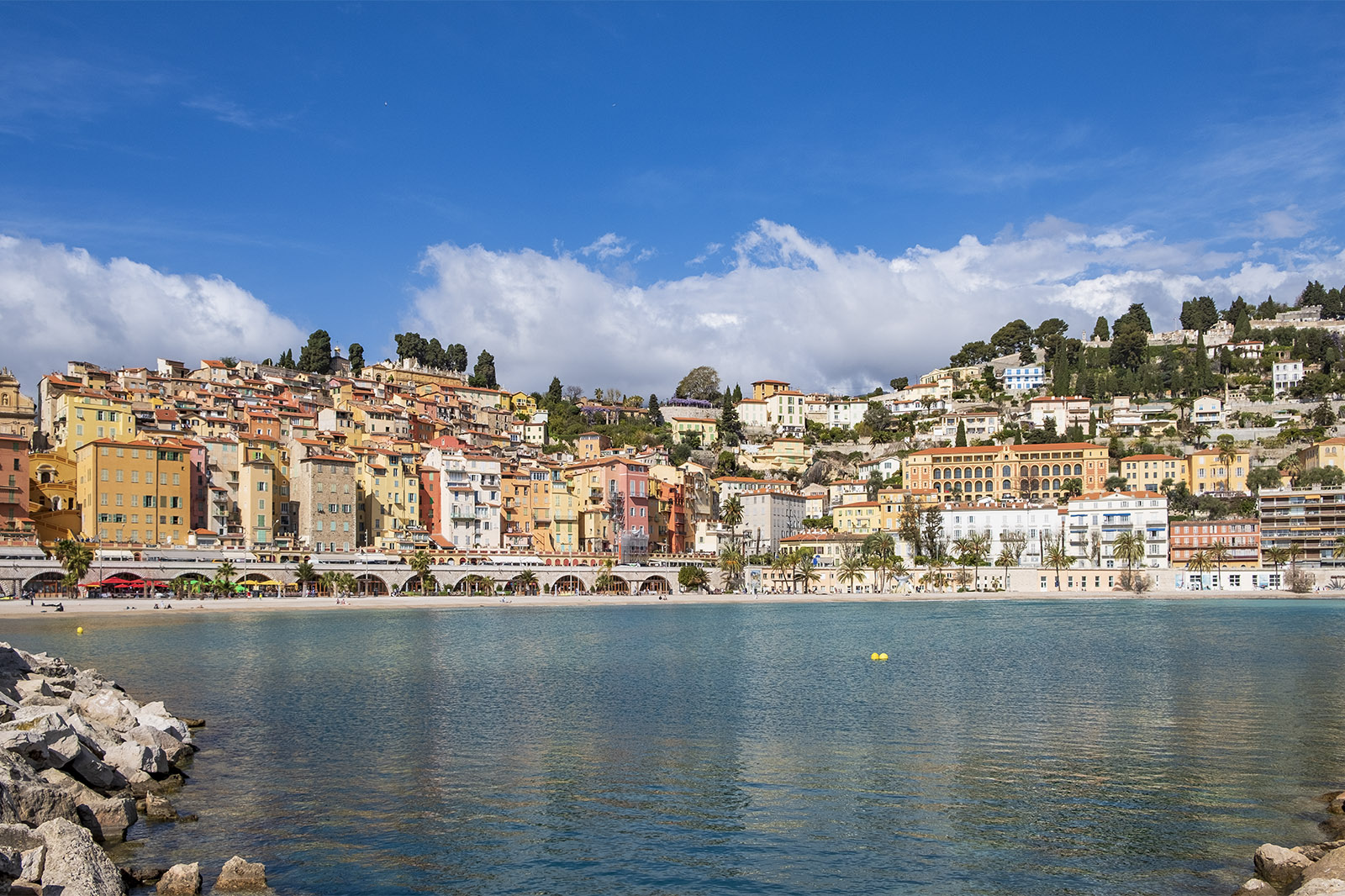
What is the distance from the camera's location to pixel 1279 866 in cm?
1419

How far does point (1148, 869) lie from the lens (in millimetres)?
14938

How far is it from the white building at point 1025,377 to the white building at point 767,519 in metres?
52.5

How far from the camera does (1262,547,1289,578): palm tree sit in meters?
101

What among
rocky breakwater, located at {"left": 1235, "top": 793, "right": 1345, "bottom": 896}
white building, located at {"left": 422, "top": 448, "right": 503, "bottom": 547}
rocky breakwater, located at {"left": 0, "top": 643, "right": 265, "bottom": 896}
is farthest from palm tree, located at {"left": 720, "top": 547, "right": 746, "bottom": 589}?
rocky breakwater, located at {"left": 1235, "top": 793, "right": 1345, "bottom": 896}

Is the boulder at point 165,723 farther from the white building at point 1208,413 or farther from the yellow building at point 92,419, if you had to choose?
the white building at point 1208,413

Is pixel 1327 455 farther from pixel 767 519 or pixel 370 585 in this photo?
pixel 370 585

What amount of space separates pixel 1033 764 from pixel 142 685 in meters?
26.3

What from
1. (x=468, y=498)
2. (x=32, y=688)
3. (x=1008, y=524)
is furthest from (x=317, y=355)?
(x=32, y=688)

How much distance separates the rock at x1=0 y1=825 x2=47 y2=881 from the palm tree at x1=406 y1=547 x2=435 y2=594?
250ft

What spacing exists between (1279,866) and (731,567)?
93.9 m

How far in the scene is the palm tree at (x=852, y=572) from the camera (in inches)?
4198

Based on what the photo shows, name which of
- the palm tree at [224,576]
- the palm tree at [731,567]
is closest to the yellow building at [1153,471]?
the palm tree at [731,567]

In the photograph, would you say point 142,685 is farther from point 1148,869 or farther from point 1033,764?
point 1148,869

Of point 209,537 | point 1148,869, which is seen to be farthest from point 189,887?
point 209,537
